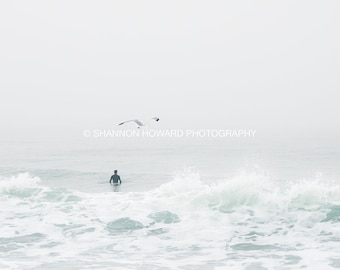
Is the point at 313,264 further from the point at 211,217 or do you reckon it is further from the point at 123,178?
the point at 123,178

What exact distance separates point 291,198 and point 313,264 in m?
7.51

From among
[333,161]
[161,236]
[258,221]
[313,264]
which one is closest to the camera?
[313,264]

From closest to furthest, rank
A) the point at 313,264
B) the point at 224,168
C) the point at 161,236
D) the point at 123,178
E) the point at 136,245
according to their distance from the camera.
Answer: the point at 313,264
the point at 136,245
the point at 161,236
the point at 123,178
the point at 224,168

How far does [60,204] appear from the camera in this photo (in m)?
22.5

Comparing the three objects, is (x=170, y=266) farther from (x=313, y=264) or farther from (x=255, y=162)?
(x=255, y=162)

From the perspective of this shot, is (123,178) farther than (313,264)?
Yes

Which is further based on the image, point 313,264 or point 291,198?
point 291,198

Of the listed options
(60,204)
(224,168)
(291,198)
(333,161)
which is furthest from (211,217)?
(333,161)

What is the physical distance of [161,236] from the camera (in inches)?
697

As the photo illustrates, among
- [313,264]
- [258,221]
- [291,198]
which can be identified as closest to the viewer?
[313,264]

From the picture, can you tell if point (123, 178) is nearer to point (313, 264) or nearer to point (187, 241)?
point (187, 241)

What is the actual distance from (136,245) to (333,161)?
34612 mm

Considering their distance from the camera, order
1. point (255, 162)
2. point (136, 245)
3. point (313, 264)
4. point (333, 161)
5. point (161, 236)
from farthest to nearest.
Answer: point (255, 162) < point (333, 161) < point (161, 236) < point (136, 245) < point (313, 264)

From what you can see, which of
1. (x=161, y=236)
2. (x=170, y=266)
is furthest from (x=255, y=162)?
(x=170, y=266)
